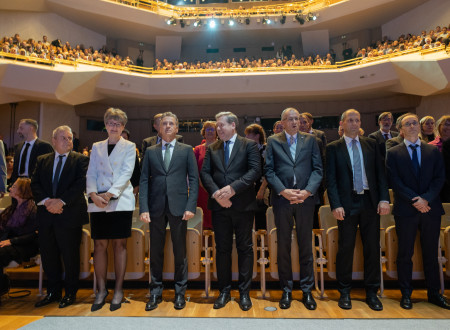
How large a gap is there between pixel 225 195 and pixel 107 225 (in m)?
0.95

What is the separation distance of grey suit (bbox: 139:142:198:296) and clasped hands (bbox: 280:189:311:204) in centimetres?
70

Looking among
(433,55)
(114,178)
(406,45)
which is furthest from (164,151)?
(406,45)

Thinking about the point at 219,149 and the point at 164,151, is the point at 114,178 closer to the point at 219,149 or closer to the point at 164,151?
the point at 164,151

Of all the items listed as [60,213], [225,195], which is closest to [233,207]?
[225,195]

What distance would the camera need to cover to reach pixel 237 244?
2.63m

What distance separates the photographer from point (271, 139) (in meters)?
2.72

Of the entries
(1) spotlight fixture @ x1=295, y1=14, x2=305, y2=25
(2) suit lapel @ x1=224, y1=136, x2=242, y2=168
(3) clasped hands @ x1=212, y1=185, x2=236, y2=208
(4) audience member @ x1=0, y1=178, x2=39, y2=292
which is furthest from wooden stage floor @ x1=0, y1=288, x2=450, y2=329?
(1) spotlight fixture @ x1=295, y1=14, x2=305, y2=25

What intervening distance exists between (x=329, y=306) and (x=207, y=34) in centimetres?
1222

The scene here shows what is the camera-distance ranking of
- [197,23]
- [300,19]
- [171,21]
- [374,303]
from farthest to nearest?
[197,23] → [171,21] → [300,19] → [374,303]

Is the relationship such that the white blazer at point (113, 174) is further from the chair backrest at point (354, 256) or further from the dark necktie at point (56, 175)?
the chair backrest at point (354, 256)

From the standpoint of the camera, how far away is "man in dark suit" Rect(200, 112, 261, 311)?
2594 millimetres

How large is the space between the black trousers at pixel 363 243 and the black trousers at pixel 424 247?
0.63 ft

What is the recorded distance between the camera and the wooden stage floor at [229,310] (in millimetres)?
2367

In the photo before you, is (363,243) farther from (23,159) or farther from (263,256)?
(23,159)
